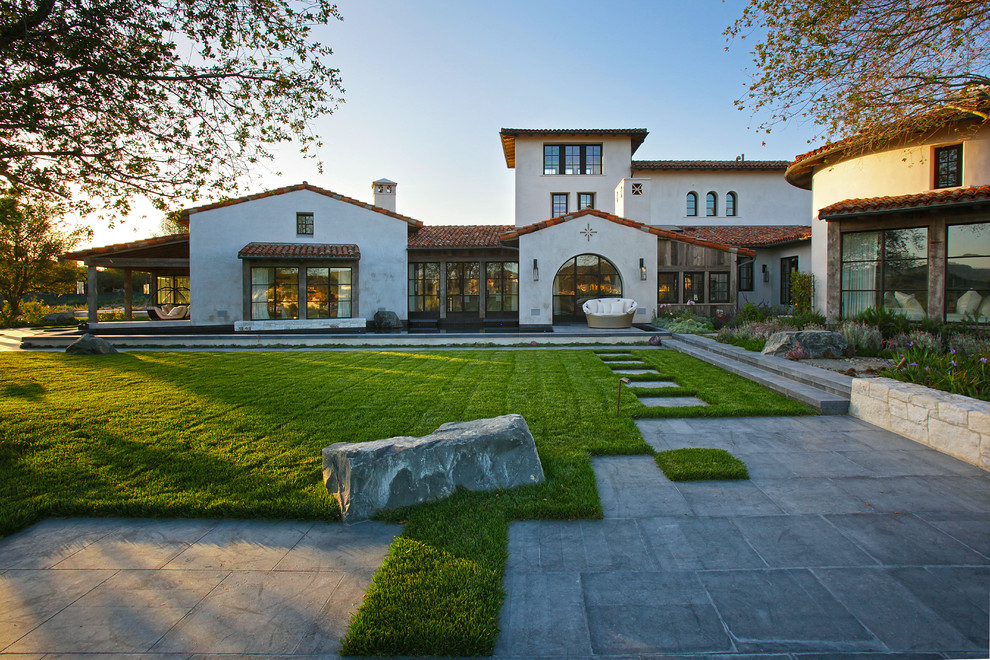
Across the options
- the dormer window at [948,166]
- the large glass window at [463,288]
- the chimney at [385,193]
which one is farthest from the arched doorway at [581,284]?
the chimney at [385,193]

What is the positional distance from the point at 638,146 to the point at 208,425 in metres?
24.1

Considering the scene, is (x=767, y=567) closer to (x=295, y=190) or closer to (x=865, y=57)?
(x=865, y=57)

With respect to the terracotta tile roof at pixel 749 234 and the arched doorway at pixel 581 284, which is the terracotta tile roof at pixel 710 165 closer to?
the terracotta tile roof at pixel 749 234

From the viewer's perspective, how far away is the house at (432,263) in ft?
56.9

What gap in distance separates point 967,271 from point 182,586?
1444cm

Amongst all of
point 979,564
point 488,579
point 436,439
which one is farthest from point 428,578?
point 979,564

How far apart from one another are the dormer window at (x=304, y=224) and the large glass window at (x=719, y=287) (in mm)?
16058

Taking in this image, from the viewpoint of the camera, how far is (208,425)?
567 centimetres

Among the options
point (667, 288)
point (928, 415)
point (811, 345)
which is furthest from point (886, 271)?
point (928, 415)

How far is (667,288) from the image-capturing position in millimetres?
19391

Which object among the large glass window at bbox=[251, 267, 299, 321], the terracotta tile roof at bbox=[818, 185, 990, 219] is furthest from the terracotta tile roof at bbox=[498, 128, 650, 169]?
the terracotta tile roof at bbox=[818, 185, 990, 219]

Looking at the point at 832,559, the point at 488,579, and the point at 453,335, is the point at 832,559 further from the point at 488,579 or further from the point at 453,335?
the point at 453,335

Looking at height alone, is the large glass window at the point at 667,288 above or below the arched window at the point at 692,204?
below

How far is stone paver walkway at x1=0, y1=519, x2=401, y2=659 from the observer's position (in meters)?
2.29
